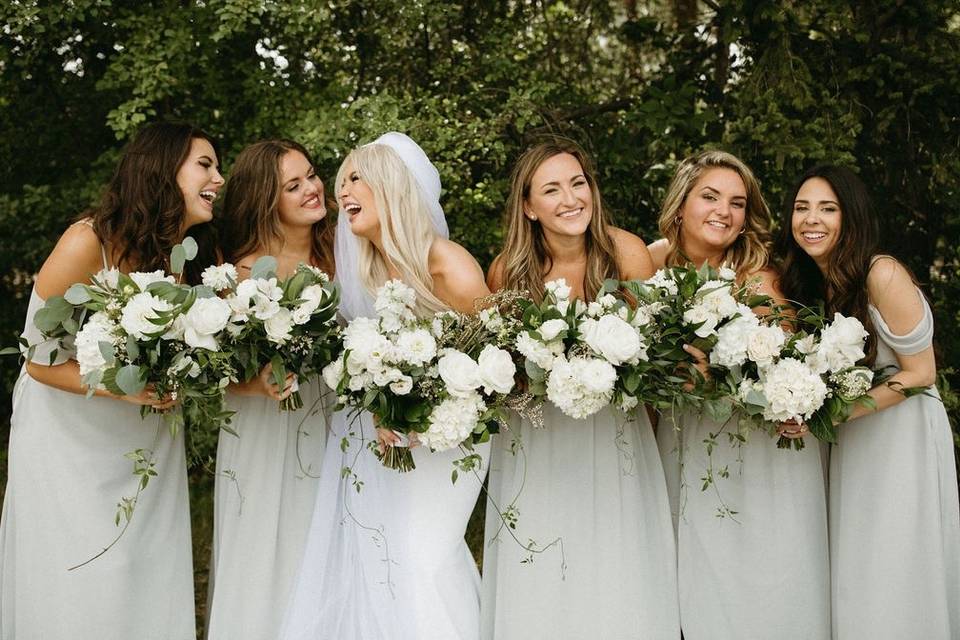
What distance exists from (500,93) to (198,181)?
9.31 ft

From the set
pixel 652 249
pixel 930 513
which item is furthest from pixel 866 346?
pixel 652 249

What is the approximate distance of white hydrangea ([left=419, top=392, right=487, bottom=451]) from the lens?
3518 millimetres

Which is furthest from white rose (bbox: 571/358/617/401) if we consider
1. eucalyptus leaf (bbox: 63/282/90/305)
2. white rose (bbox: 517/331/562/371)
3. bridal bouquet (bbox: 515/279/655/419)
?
eucalyptus leaf (bbox: 63/282/90/305)

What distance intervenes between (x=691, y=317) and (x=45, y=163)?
621 centimetres

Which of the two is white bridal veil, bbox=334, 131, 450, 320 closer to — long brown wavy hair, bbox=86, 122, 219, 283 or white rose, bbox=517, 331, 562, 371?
long brown wavy hair, bbox=86, 122, 219, 283

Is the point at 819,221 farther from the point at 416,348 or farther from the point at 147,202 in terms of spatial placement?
the point at 147,202

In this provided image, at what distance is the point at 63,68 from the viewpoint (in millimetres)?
7156

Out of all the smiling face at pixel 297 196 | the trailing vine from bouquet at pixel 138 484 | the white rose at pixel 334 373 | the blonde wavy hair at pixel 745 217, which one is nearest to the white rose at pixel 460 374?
the white rose at pixel 334 373

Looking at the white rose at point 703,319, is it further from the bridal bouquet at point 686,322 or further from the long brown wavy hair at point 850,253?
the long brown wavy hair at point 850,253

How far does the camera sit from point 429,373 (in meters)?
3.58

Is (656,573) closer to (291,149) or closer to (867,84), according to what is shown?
(291,149)

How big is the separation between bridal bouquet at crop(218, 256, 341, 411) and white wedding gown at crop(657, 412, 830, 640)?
1623mm

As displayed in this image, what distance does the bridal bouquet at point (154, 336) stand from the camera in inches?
137

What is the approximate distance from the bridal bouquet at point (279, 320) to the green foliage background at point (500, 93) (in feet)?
6.79
